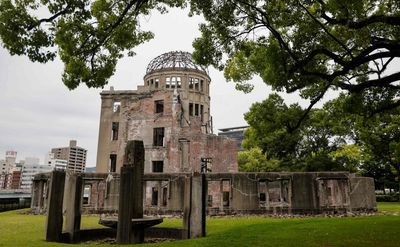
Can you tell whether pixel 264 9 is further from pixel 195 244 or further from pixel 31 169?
pixel 31 169

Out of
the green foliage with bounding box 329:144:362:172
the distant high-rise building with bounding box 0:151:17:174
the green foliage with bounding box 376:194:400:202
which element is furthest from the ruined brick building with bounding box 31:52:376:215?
the distant high-rise building with bounding box 0:151:17:174

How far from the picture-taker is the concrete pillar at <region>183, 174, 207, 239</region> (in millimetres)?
10492

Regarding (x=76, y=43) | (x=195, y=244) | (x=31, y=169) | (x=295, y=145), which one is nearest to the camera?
(x=195, y=244)

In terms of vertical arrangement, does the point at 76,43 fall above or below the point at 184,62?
below

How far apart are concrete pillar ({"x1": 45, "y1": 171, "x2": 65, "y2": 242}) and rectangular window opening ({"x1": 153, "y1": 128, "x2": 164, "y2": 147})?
22.0 metres

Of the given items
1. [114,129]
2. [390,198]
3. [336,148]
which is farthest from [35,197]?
[390,198]

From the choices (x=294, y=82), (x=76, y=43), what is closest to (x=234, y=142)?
(x=294, y=82)

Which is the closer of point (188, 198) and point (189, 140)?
point (188, 198)

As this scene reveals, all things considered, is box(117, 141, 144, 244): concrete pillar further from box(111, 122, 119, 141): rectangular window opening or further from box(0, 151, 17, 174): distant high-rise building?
box(0, 151, 17, 174): distant high-rise building

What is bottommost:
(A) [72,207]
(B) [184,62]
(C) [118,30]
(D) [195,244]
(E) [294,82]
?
(D) [195,244]

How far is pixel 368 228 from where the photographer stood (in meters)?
10.0

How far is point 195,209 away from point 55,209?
4.40m

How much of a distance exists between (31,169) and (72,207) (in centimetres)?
14258

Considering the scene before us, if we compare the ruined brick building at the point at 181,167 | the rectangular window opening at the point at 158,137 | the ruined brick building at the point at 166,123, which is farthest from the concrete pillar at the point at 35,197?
the rectangular window opening at the point at 158,137
